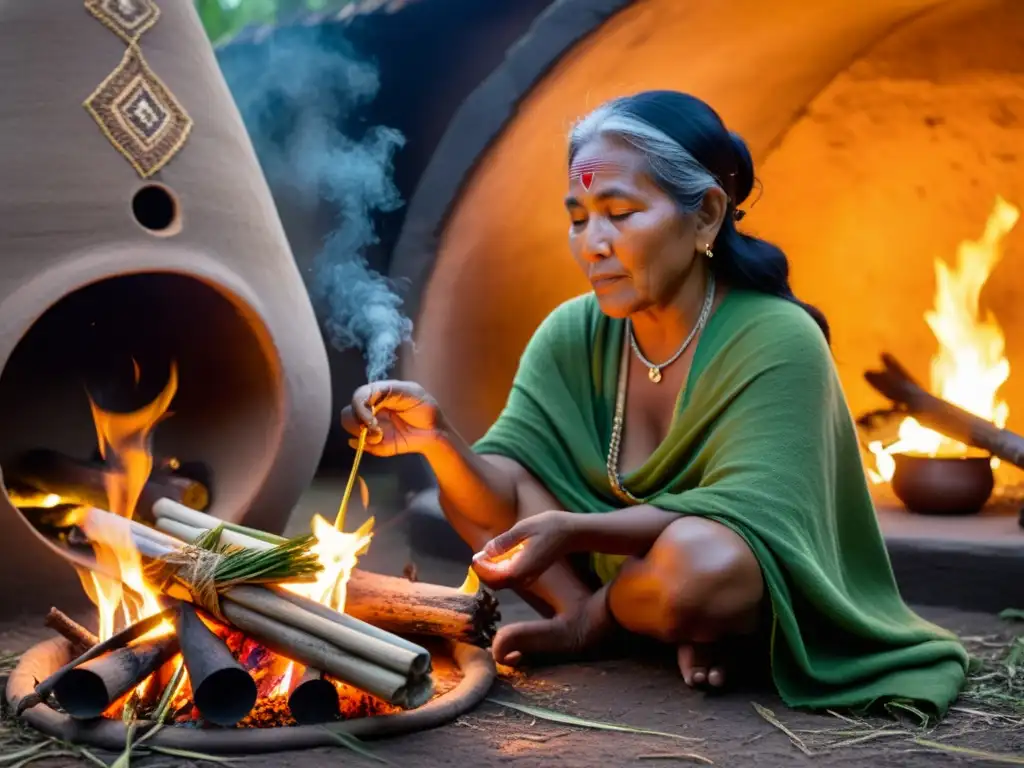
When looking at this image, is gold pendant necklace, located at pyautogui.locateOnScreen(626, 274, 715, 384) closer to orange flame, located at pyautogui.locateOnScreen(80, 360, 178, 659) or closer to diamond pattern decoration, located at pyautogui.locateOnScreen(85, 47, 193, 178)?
orange flame, located at pyautogui.locateOnScreen(80, 360, 178, 659)

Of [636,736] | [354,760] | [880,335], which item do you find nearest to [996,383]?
[880,335]

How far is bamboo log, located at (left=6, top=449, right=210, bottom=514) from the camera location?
3518 mm

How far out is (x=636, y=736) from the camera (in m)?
2.21

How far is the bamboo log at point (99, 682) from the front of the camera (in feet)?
6.73

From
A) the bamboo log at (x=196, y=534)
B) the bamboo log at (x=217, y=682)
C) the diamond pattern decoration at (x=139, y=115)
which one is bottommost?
the bamboo log at (x=217, y=682)

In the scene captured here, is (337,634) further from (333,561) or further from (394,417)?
(394,417)

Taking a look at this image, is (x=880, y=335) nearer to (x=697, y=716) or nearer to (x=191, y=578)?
(x=697, y=716)

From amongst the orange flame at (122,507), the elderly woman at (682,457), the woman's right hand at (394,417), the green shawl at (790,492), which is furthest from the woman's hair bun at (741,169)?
the orange flame at (122,507)

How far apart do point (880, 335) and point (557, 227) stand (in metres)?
1.74

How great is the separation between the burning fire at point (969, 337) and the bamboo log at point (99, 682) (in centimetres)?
342

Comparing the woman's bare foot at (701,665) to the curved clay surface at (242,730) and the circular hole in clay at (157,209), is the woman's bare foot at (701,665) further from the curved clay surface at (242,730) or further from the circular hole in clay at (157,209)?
the circular hole in clay at (157,209)

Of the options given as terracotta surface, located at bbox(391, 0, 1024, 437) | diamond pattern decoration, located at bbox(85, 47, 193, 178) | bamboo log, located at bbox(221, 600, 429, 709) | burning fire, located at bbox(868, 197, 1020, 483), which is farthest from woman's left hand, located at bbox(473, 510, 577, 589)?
burning fire, located at bbox(868, 197, 1020, 483)

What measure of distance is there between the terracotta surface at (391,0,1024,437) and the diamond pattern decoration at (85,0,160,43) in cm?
125

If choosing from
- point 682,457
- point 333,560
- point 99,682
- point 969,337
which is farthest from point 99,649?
point 969,337
